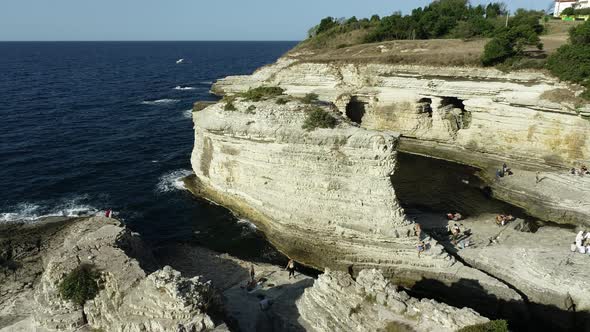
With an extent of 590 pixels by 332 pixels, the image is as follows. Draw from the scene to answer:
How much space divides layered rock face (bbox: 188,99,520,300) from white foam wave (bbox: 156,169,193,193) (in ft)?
23.4

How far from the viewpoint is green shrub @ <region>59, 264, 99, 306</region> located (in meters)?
16.8

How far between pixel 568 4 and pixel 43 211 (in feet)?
339

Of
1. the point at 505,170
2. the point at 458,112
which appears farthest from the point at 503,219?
the point at 458,112

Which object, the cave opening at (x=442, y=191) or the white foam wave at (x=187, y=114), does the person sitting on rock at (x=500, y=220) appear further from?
the white foam wave at (x=187, y=114)

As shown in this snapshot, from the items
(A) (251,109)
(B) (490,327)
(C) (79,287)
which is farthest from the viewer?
(A) (251,109)

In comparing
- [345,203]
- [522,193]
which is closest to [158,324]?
[345,203]

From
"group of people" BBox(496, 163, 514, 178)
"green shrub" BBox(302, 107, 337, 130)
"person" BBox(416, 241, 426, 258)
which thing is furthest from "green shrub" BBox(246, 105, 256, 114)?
"group of people" BBox(496, 163, 514, 178)

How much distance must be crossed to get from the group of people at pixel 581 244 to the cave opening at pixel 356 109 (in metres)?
26.5

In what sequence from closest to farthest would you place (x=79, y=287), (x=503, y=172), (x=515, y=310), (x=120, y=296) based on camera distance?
(x=120, y=296) → (x=79, y=287) → (x=515, y=310) → (x=503, y=172)

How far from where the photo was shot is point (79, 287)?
16.8 meters

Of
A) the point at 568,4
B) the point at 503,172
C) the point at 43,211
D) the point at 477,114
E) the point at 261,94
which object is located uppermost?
the point at 568,4

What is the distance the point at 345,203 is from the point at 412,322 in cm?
1168

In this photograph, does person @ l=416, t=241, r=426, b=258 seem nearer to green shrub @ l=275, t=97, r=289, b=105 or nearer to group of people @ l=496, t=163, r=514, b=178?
green shrub @ l=275, t=97, r=289, b=105

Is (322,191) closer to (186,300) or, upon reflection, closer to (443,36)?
(186,300)
